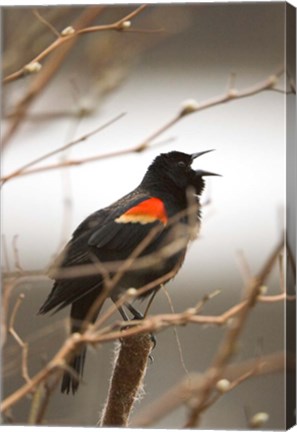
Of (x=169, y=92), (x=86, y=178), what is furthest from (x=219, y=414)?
(x=169, y=92)

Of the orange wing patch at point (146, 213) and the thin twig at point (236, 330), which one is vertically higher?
the thin twig at point (236, 330)

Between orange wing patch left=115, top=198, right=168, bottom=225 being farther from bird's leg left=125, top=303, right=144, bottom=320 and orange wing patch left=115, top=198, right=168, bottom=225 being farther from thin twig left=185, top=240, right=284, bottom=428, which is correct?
thin twig left=185, top=240, right=284, bottom=428

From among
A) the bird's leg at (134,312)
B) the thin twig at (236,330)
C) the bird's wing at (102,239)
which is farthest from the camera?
the bird's leg at (134,312)

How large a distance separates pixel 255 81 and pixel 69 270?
0.67 meters

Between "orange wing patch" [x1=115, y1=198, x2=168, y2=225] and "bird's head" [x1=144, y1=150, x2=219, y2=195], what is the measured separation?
74 mm

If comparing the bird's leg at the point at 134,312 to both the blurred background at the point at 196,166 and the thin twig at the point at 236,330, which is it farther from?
the thin twig at the point at 236,330

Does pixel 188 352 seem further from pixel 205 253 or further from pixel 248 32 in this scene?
pixel 248 32

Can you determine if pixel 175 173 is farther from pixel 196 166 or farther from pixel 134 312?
pixel 134 312

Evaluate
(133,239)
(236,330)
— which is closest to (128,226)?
(133,239)

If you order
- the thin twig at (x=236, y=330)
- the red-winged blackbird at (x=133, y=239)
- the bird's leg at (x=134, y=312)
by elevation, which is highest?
the thin twig at (x=236, y=330)

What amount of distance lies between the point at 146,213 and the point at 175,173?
0.16 meters

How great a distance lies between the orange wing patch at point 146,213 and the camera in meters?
2.12

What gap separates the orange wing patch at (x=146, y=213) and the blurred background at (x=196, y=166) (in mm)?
82

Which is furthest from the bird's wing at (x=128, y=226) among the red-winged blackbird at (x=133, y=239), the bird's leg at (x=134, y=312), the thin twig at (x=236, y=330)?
the thin twig at (x=236, y=330)
